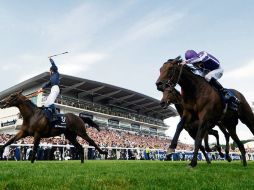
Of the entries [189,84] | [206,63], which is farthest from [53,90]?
[206,63]

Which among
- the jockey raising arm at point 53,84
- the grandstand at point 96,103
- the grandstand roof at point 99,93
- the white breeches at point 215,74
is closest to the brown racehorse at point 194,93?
the white breeches at point 215,74

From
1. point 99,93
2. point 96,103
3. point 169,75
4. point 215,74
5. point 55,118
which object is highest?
point 99,93

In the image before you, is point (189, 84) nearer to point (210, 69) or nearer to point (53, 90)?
point (210, 69)

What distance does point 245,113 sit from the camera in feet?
31.1

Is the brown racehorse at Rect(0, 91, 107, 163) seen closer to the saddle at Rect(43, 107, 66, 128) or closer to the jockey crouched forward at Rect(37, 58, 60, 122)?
the saddle at Rect(43, 107, 66, 128)

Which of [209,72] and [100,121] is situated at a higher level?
[100,121]

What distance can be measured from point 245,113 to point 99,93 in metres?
57.8

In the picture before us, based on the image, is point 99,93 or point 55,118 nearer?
point 55,118

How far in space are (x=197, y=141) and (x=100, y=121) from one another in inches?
2241

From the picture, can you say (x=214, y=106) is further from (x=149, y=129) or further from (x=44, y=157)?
(x=149, y=129)

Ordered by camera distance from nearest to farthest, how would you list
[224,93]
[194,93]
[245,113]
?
1. [194,93]
2. [224,93]
3. [245,113]

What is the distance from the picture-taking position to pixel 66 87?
60094 millimetres

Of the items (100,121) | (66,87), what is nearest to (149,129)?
(100,121)

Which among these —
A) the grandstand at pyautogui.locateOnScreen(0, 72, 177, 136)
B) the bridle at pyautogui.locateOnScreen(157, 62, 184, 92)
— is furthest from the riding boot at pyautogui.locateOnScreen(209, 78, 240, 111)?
the grandstand at pyautogui.locateOnScreen(0, 72, 177, 136)
